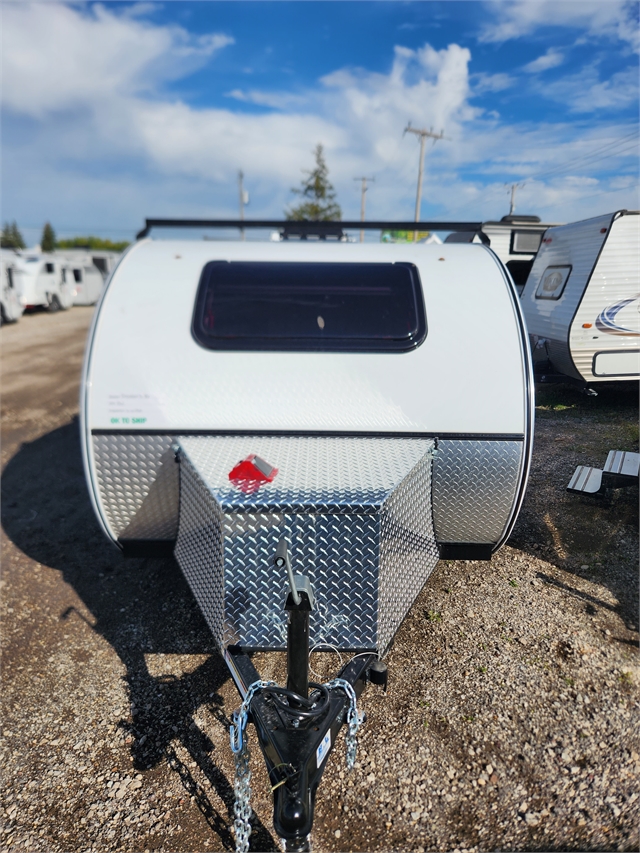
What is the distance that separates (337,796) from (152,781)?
0.86 metres

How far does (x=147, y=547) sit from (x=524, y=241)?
33.7ft

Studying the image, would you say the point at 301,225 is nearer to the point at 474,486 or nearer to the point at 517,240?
the point at 474,486

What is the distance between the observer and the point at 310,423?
2975 millimetres

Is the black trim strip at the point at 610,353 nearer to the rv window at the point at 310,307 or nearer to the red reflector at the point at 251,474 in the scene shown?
the rv window at the point at 310,307

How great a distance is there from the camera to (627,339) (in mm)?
7176

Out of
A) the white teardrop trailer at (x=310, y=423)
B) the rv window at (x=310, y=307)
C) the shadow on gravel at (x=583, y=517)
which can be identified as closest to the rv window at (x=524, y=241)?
the shadow on gravel at (x=583, y=517)

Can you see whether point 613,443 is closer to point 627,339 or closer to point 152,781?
point 627,339

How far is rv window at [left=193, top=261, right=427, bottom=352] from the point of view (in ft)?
→ 10.4

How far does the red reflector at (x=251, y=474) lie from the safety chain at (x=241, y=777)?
85cm

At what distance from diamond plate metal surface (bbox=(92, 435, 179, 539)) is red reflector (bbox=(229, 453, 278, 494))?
1.79 feet

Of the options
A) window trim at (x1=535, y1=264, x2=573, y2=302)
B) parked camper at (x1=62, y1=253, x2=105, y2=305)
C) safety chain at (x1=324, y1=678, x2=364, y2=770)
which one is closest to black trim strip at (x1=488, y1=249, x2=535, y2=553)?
safety chain at (x1=324, y1=678, x2=364, y2=770)

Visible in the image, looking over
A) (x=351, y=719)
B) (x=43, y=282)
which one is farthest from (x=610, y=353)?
(x=43, y=282)

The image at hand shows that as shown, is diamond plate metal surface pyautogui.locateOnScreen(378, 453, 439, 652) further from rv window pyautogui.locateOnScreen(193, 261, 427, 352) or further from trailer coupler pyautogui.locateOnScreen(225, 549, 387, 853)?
rv window pyautogui.locateOnScreen(193, 261, 427, 352)

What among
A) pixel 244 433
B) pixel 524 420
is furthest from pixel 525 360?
pixel 244 433
